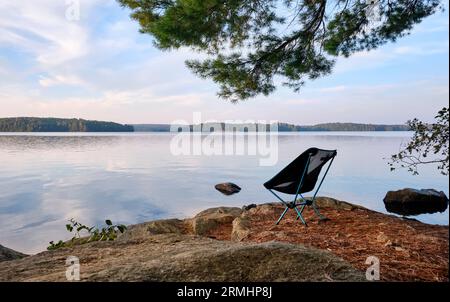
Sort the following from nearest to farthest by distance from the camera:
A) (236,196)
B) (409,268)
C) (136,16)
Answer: (409,268) → (136,16) → (236,196)

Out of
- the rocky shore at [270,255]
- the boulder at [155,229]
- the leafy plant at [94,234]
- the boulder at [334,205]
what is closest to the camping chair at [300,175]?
the rocky shore at [270,255]

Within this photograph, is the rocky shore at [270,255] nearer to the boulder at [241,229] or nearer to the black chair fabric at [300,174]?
the boulder at [241,229]

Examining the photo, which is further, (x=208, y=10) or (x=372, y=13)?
(x=372, y=13)

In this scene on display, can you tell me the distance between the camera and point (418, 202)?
35.4 feet

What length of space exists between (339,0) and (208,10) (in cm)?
252

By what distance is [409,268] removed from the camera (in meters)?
2.55

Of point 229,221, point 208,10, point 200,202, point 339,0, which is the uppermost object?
point 339,0

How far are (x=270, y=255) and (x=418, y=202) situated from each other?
10.7 m

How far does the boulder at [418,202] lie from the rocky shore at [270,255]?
22.8 ft

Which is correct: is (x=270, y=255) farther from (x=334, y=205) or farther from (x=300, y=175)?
(x=334, y=205)

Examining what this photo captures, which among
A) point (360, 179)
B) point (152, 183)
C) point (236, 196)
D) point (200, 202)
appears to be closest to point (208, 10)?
point (200, 202)

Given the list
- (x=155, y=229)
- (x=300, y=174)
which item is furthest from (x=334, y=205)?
(x=155, y=229)
